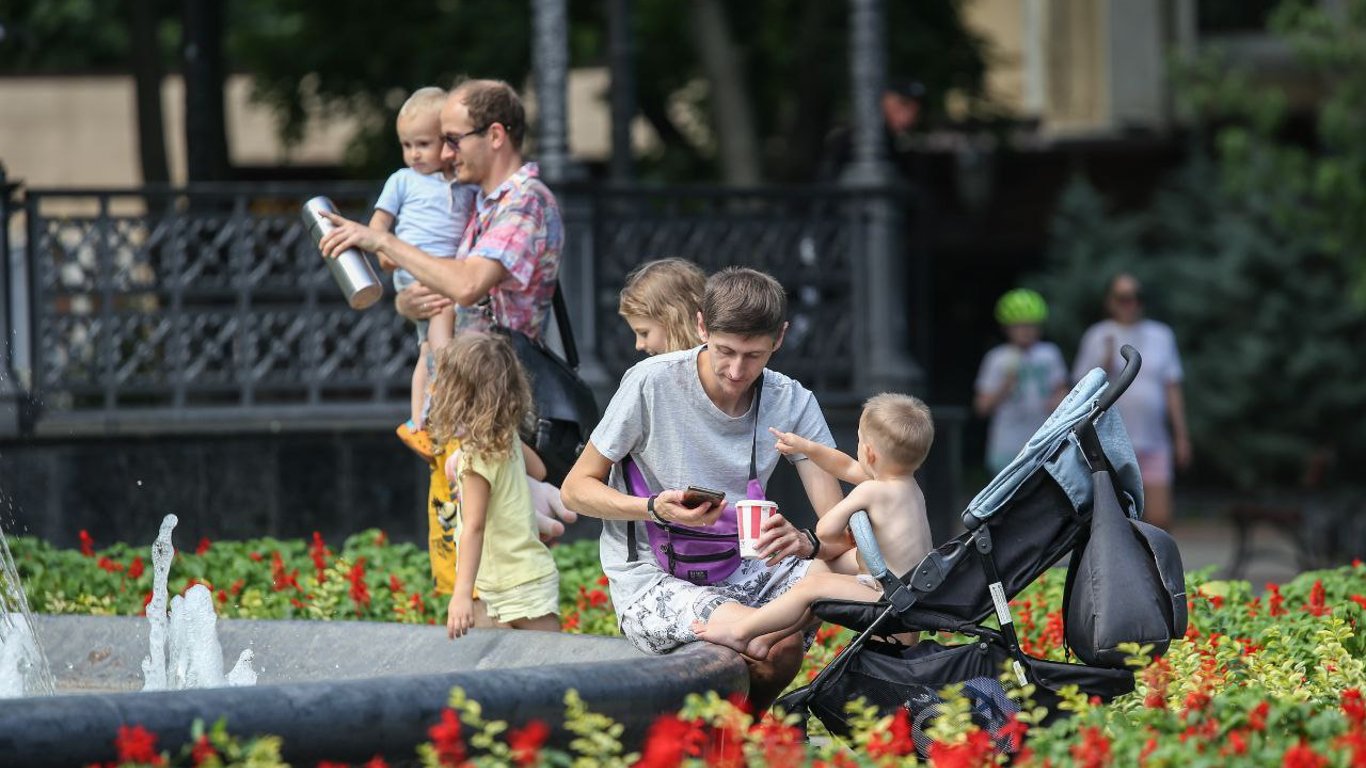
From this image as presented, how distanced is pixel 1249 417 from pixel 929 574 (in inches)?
735

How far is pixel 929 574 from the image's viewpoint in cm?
547

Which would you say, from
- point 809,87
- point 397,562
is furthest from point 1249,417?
point 397,562

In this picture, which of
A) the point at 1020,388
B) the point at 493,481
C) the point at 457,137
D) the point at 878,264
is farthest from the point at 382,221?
the point at 1020,388

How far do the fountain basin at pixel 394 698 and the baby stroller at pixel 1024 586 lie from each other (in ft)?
1.14

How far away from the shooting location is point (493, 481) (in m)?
6.39

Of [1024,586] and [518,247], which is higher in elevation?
[518,247]

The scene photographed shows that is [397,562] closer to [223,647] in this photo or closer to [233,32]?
[223,647]

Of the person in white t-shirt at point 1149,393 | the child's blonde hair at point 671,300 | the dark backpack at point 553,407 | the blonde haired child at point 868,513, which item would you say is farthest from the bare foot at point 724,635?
the person in white t-shirt at point 1149,393

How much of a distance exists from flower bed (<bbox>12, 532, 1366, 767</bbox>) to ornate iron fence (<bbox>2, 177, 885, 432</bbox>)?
2578 millimetres

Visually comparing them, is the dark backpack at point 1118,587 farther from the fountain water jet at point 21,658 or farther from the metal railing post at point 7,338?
the metal railing post at point 7,338

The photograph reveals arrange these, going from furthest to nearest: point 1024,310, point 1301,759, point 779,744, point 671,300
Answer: point 1024,310 → point 671,300 → point 779,744 → point 1301,759

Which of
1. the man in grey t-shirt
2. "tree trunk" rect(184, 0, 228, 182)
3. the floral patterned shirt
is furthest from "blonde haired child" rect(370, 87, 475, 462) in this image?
"tree trunk" rect(184, 0, 228, 182)

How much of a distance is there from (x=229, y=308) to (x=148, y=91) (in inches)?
237

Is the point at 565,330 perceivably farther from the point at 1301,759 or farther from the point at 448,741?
the point at 1301,759
